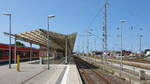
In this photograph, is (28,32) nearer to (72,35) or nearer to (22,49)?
(72,35)

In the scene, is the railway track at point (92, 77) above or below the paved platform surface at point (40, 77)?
below

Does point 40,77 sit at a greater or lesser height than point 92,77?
greater

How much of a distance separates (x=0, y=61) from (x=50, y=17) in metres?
16.7

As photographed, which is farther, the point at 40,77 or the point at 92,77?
the point at 92,77

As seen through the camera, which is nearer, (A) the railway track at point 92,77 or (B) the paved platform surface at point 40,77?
(B) the paved platform surface at point 40,77

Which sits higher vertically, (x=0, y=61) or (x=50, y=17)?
(x=50, y=17)

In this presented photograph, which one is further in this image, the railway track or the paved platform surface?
the railway track

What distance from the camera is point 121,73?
49.1 ft

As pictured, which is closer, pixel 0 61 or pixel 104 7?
pixel 104 7

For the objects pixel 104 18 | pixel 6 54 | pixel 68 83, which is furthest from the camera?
pixel 6 54

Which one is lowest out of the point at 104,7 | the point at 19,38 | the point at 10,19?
the point at 19,38

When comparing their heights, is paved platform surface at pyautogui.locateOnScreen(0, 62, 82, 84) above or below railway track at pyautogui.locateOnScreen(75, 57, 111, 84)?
above

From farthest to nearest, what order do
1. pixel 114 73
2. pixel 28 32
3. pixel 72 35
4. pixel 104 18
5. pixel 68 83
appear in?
1. pixel 72 35
2. pixel 28 32
3. pixel 104 18
4. pixel 114 73
5. pixel 68 83

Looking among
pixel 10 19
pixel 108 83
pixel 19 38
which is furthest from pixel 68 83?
pixel 19 38
